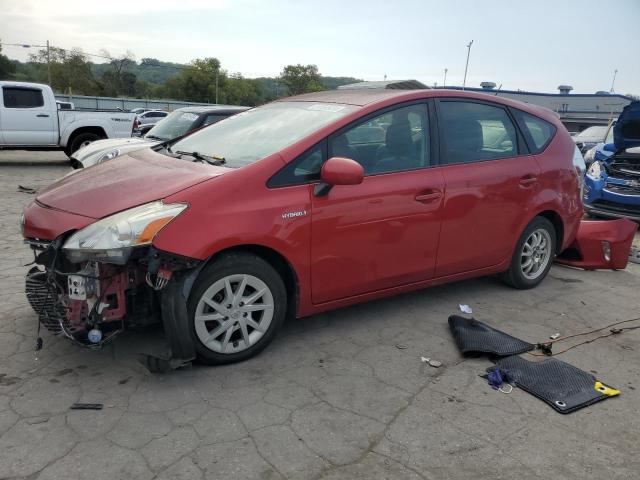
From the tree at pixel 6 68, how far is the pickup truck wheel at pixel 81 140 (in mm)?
61279

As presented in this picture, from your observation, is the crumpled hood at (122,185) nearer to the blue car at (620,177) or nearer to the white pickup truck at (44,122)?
the blue car at (620,177)

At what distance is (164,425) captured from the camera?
8.70 feet

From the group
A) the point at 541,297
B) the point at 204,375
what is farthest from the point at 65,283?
the point at 541,297

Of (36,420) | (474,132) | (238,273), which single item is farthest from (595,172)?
(36,420)

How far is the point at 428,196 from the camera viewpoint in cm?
388

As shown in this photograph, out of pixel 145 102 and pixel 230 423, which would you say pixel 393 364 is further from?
pixel 145 102

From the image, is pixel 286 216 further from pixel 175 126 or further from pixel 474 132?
pixel 175 126

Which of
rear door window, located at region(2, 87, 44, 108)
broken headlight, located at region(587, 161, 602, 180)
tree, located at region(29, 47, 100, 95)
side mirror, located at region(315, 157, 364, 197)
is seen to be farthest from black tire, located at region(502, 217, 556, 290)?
tree, located at region(29, 47, 100, 95)

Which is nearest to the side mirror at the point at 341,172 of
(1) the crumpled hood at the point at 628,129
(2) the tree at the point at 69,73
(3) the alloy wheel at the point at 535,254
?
(3) the alloy wheel at the point at 535,254

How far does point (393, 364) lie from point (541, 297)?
2.14 meters

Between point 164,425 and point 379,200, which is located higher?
point 379,200

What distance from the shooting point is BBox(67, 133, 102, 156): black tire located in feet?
44.0

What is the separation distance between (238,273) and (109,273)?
0.73m

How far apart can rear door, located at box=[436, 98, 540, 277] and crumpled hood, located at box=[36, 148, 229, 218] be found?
6.05 feet
